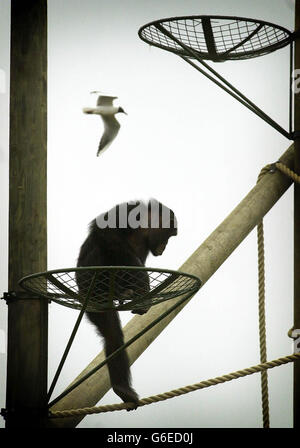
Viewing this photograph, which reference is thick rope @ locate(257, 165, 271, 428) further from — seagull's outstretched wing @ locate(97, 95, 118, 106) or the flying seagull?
seagull's outstretched wing @ locate(97, 95, 118, 106)

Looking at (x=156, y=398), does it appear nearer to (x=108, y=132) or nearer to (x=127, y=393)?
(x=127, y=393)

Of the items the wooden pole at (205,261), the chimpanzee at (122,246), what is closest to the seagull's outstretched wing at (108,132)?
the chimpanzee at (122,246)

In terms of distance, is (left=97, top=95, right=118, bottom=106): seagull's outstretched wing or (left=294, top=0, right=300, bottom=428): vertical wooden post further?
(left=97, top=95, right=118, bottom=106): seagull's outstretched wing

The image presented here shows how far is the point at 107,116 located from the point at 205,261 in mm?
926

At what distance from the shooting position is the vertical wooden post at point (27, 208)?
2.61 meters

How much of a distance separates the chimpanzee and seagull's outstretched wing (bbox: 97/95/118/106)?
20.6 inches

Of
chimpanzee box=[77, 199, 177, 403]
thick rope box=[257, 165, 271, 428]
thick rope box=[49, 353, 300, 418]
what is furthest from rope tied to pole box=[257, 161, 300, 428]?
chimpanzee box=[77, 199, 177, 403]

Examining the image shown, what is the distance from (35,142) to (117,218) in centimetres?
94

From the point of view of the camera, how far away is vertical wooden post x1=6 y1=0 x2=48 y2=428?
261cm

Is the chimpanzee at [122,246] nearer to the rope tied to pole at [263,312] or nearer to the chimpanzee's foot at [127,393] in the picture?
the chimpanzee's foot at [127,393]

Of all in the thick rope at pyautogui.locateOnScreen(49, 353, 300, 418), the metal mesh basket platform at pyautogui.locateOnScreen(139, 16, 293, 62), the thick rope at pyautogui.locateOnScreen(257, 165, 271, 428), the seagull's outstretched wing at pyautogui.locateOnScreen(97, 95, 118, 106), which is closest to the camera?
the thick rope at pyautogui.locateOnScreen(49, 353, 300, 418)

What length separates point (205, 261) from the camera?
127 inches

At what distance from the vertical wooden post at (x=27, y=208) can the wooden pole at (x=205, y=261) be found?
17cm

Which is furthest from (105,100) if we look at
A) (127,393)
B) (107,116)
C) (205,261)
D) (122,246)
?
(127,393)
